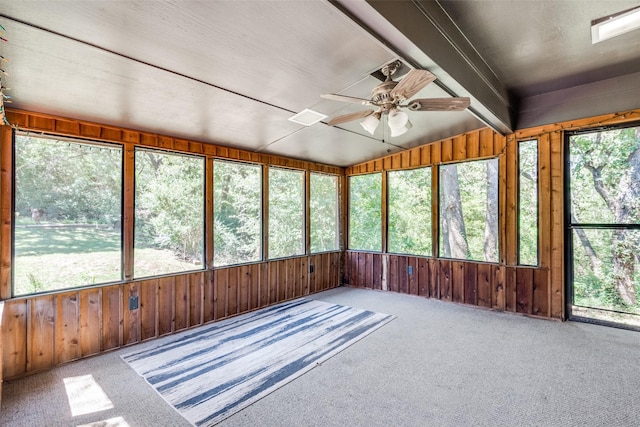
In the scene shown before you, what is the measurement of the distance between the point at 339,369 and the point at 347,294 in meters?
2.96

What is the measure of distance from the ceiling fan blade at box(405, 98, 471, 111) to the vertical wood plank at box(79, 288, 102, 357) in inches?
152

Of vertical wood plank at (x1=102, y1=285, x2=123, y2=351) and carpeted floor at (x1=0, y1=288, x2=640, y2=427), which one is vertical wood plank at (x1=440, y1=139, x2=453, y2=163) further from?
vertical wood plank at (x1=102, y1=285, x2=123, y2=351)

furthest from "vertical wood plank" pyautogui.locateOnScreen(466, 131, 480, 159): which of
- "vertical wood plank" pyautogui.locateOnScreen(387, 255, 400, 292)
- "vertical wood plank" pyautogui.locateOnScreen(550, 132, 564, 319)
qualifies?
"vertical wood plank" pyautogui.locateOnScreen(387, 255, 400, 292)

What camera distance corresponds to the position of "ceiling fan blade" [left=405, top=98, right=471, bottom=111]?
2529mm

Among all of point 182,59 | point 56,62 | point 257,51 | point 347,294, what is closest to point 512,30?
point 257,51

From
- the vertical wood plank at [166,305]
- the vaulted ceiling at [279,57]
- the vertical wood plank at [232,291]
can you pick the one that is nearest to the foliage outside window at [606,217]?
the vaulted ceiling at [279,57]

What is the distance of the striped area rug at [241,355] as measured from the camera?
244cm

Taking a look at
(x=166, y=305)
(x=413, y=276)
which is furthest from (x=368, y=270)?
(x=166, y=305)

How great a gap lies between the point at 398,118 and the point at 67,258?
372 cm

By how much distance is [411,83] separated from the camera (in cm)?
227

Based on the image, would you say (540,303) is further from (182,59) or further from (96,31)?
(96,31)

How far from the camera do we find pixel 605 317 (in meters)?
3.93

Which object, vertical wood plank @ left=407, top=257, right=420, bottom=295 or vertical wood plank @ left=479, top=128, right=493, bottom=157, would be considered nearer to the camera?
vertical wood plank @ left=479, top=128, right=493, bottom=157

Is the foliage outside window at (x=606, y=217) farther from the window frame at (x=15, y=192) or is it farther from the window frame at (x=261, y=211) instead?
the window frame at (x=15, y=192)
